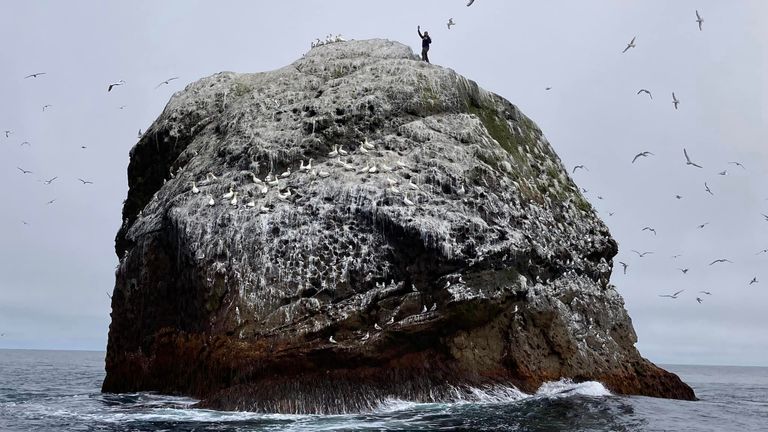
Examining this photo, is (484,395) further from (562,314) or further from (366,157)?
(366,157)

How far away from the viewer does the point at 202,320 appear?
26.5 metres

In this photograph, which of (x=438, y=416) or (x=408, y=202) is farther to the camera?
(x=408, y=202)

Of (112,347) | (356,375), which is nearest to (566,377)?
(356,375)

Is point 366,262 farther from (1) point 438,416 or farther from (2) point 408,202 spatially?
(1) point 438,416

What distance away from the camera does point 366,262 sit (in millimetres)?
26156

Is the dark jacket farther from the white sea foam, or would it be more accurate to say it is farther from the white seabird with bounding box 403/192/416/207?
the white sea foam

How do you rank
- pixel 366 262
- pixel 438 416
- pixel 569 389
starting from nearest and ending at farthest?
pixel 438 416 < pixel 366 262 < pixel 569 389

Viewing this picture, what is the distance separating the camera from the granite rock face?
82.1 feet

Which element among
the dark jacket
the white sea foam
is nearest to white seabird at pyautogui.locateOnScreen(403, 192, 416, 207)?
the white sea foam

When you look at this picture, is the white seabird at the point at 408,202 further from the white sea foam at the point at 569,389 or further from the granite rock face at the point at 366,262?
the white sea foam at the point at 569,389

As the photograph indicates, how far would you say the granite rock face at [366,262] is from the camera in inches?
985

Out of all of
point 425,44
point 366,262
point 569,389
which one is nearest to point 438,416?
point 366,262

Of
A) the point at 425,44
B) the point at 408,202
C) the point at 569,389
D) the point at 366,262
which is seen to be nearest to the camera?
the point at 366,262

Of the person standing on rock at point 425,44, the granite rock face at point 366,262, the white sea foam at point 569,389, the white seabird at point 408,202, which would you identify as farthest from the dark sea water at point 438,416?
the person standing on rock at point 425,44
